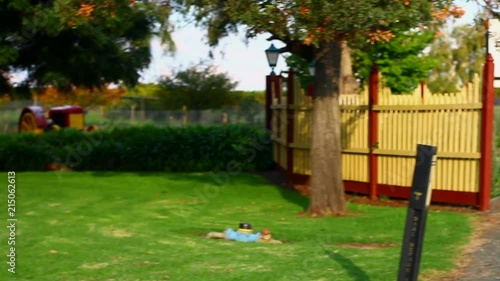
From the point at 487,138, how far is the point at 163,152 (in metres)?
11.3

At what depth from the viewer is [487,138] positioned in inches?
512

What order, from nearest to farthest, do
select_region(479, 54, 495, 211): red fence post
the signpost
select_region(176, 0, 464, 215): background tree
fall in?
the signpost → select_region(176, 0, 464, 215): background tree → select_region(479, 54, 495, 211): red fence post

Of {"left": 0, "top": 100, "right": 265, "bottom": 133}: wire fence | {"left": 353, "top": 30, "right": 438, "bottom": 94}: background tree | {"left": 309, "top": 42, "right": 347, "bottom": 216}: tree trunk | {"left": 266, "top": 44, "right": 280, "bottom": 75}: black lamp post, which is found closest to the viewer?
{"left": 309, "top": 42, "right": 347, "bottom": 216}: tree trunk

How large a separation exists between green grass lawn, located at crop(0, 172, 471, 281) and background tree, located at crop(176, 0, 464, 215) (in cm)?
74

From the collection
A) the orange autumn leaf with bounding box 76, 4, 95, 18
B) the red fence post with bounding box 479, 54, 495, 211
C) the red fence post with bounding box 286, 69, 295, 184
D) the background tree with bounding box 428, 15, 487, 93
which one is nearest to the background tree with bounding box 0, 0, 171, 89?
the orange autumn leaf with bounding box 76, 4, 95, 18

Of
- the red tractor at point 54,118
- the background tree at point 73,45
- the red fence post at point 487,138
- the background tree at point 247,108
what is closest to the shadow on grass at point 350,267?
the red fence post at point 487,138

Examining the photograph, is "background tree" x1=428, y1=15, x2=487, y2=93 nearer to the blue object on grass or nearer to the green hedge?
the green hedge

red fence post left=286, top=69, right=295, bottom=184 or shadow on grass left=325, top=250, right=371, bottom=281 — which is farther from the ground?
red fence post left=286, top=69, right=295, bottom=184

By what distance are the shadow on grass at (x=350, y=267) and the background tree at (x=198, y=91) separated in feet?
104

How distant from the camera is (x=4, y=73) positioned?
19.9 m

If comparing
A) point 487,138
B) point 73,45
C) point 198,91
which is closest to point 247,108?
point 198,91

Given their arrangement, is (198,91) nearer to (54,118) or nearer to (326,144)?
(54,118)

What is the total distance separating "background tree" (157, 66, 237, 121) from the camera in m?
41.1

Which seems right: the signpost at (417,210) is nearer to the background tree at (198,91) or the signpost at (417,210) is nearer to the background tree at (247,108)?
the background tree at (247,108)
